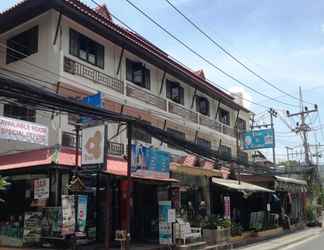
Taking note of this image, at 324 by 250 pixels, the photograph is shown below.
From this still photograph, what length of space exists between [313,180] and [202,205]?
26.3 metres

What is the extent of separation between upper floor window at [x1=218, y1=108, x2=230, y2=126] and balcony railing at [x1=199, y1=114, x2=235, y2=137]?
0.64 m

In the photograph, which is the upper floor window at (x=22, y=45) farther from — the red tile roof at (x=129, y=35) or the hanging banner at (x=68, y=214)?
the hanging banner at (x=68, y=214)

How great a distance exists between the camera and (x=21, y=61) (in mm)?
21094

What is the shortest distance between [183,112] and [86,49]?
9.37 metres

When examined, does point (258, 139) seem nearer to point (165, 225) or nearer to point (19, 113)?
point (165, 225)

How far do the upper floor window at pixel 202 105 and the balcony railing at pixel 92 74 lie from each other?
10.8 meters

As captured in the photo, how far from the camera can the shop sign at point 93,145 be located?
15.0m

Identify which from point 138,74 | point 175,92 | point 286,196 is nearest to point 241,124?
point 286,196

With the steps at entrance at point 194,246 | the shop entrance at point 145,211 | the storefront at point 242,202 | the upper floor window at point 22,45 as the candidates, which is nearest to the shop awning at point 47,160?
the shop entrance at point 145,211

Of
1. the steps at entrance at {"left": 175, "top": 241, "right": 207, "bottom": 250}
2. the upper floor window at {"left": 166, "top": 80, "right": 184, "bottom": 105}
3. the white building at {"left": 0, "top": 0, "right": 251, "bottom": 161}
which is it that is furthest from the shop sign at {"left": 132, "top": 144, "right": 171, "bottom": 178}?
the upper floor window at {"left": 166, "top": 80, "right": 184, "bottom": 105}

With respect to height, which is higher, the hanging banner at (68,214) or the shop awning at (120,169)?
the shop awning at (120,169)

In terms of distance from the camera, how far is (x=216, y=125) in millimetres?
34531

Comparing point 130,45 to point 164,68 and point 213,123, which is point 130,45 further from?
point 213,123

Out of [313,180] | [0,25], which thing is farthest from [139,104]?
[313,180]
